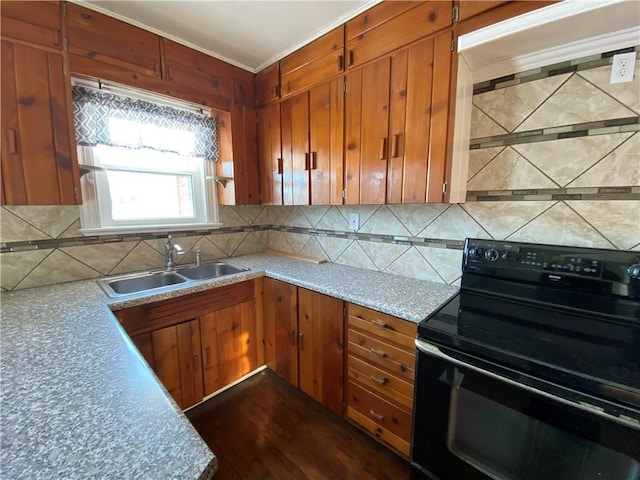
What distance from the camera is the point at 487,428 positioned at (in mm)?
928

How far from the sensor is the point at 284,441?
1.56 meters

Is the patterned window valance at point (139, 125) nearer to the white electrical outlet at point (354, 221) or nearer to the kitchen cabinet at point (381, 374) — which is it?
the white electrical outlet at point (354, 221)

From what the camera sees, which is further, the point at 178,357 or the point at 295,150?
the point at 295,150

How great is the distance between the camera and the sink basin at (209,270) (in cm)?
207

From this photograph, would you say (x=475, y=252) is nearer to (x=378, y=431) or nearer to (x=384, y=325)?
(x=384, y=325)

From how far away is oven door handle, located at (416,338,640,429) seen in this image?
69 cm

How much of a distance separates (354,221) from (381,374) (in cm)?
103

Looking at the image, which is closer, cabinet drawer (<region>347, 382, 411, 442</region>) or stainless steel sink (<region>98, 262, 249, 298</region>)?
cabinet drawer (<region>347, 382, 411, 442</region>)

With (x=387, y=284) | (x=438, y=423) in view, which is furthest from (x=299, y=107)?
(x=438, y=423)

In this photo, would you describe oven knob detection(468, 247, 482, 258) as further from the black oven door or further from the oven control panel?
the black oven door

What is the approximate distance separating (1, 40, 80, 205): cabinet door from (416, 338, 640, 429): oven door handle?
189 cm

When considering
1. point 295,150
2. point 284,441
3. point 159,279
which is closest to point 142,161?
point 159,279

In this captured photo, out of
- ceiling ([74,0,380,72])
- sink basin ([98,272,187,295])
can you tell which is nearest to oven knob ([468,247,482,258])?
ceiling ([74,0,380,72])

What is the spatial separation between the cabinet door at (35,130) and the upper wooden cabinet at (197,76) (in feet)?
1.87
